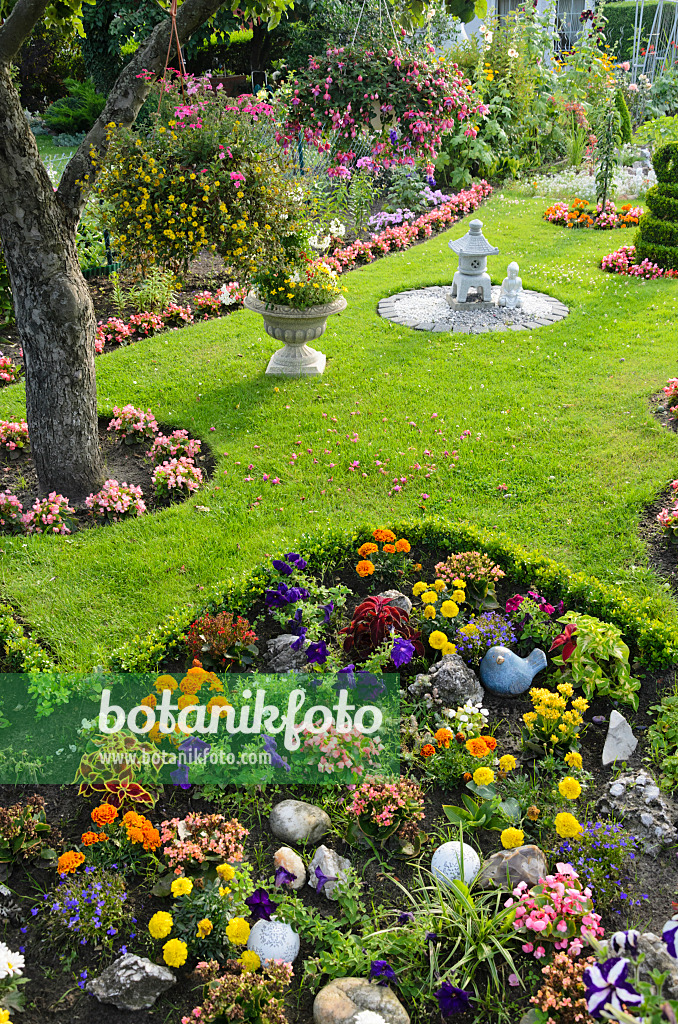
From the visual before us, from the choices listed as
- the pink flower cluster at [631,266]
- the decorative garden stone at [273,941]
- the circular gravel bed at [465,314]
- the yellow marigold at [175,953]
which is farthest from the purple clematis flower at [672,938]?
the pink flower cluster at [631,266]

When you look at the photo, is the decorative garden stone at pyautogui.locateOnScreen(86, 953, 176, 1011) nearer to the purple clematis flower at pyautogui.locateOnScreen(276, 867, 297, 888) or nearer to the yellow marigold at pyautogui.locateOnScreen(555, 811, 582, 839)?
the purple clematis flower at pyautogui.locateOnScreen(276, 867, 297, 888)

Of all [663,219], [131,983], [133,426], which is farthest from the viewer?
[663,219]

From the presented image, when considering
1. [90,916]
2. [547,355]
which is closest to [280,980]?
[90,916]

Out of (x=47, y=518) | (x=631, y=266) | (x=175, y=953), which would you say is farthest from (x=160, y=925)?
(x=631, y=266)

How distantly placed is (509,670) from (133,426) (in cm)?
359

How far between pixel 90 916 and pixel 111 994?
0.29m

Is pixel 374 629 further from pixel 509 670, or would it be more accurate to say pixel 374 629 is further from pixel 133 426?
pixel 133 426

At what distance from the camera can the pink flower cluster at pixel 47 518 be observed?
17.3 ft

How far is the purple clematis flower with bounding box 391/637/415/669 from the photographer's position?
3861 millimetres

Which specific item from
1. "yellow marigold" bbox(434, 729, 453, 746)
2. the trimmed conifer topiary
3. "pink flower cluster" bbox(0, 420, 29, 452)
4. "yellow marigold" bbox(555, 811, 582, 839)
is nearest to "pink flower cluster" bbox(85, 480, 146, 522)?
"pink flower cluster" bbox(0, 420, 29, 452)

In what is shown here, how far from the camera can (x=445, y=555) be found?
493 cm

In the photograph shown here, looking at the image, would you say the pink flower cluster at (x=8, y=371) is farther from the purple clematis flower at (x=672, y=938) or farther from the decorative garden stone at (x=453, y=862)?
the purple clematis flower at (x=672, y=938)

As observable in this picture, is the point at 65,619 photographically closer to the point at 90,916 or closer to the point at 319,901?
the point at 90,916

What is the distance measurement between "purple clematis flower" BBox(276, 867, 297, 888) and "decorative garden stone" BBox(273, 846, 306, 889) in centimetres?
4
